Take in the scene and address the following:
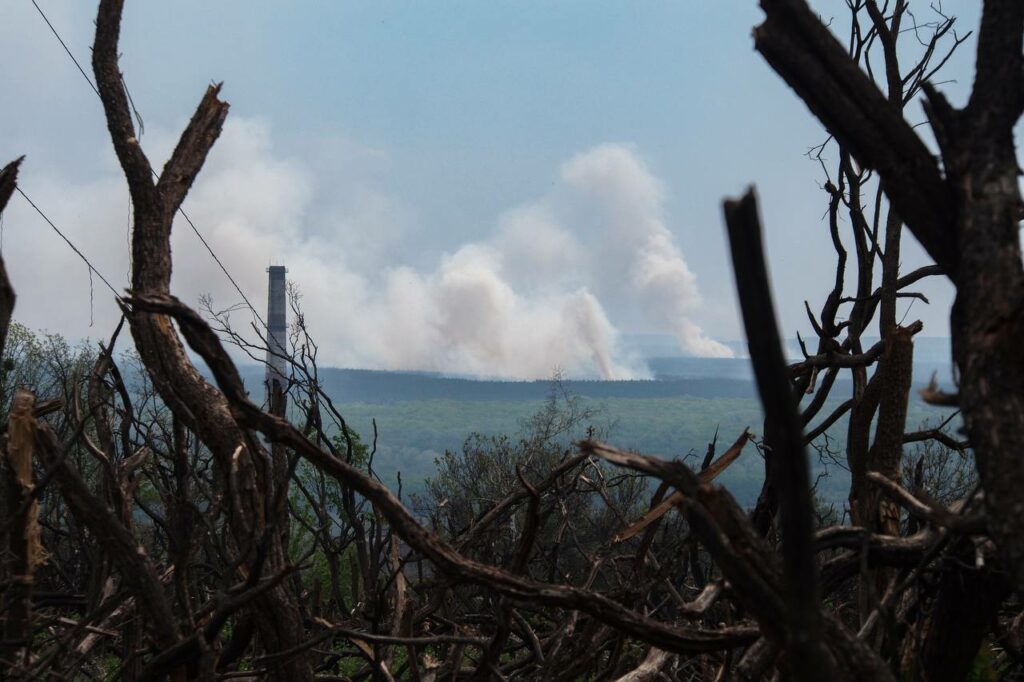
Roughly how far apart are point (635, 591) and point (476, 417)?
326ft

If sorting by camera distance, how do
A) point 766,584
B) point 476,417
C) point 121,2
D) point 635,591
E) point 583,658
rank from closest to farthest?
point 766,584
point 635,591
point 583,658
point 121,2
point 476,417

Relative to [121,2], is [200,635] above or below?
below

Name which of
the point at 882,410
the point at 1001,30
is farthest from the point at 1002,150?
the point at 882,410

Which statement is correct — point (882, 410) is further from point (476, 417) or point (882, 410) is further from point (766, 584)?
point (476, 417)

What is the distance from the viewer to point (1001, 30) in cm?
100

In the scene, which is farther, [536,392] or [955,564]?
→ [536,392]

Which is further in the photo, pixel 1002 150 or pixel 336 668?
pixel 336 668

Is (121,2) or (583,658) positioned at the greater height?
(121,2)

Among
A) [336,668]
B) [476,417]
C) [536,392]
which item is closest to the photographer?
[336,668]

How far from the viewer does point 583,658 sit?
1744 millimetres

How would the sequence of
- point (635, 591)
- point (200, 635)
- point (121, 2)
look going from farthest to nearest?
point (121, 2) → point (635, 591) → point (200, 635)

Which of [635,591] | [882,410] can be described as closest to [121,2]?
[635,591]

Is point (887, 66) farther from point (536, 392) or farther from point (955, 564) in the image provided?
point (536, 392)

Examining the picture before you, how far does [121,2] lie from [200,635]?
1.47m
